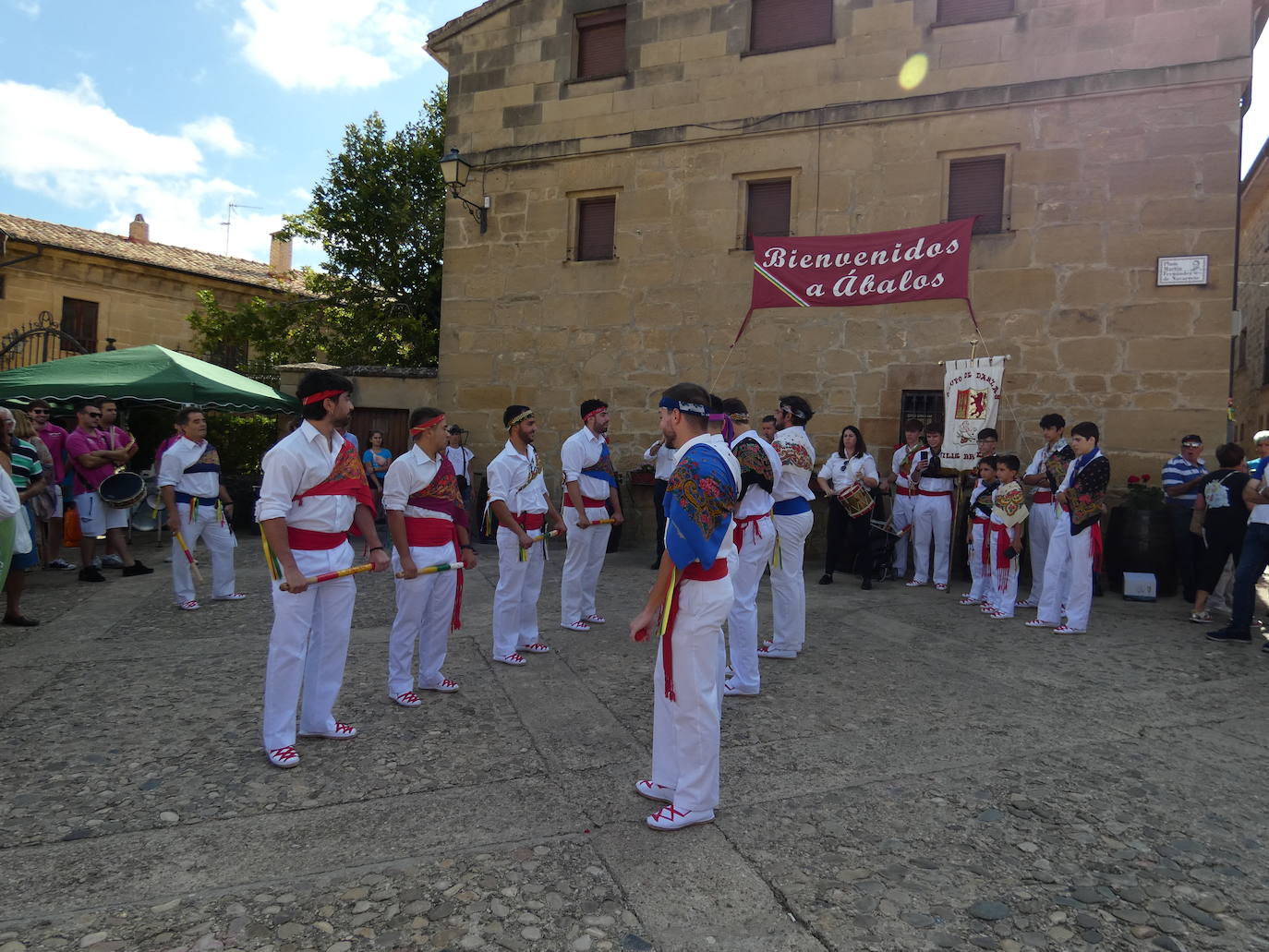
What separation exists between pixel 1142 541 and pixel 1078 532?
240 centimetres

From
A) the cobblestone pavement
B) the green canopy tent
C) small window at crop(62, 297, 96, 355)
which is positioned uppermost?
small window at crop(62, 297, 96, 355)

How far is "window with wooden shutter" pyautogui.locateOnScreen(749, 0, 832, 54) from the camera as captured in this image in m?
11.4

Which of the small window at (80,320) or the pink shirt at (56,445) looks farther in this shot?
the small window at (80,320)

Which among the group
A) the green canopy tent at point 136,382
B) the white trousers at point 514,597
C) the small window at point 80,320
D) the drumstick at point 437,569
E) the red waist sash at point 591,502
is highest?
the small window at point 80,320

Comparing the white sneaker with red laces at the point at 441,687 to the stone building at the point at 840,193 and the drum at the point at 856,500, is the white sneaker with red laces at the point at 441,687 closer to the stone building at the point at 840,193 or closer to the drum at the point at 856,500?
the drum at the point at 856,500

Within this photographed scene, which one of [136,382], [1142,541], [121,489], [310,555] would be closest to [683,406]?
[310,555]

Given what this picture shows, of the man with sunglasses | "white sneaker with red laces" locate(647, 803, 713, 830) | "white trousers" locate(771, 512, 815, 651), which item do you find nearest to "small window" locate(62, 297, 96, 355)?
the man with sunglasses

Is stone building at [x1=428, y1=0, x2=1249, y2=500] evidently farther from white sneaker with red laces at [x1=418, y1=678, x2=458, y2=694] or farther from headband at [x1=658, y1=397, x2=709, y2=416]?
headband at [x1=658, y1=397, x2=709, y2=416]

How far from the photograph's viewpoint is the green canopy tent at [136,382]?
1062 cm

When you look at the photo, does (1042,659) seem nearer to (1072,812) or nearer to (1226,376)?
(1072,812)

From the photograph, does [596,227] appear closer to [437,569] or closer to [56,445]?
[56,445]

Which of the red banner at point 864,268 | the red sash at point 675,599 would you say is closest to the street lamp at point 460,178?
the red banner at point 864,268

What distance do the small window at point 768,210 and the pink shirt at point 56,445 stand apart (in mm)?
8601

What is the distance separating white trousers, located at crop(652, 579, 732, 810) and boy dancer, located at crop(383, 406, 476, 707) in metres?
1.89
